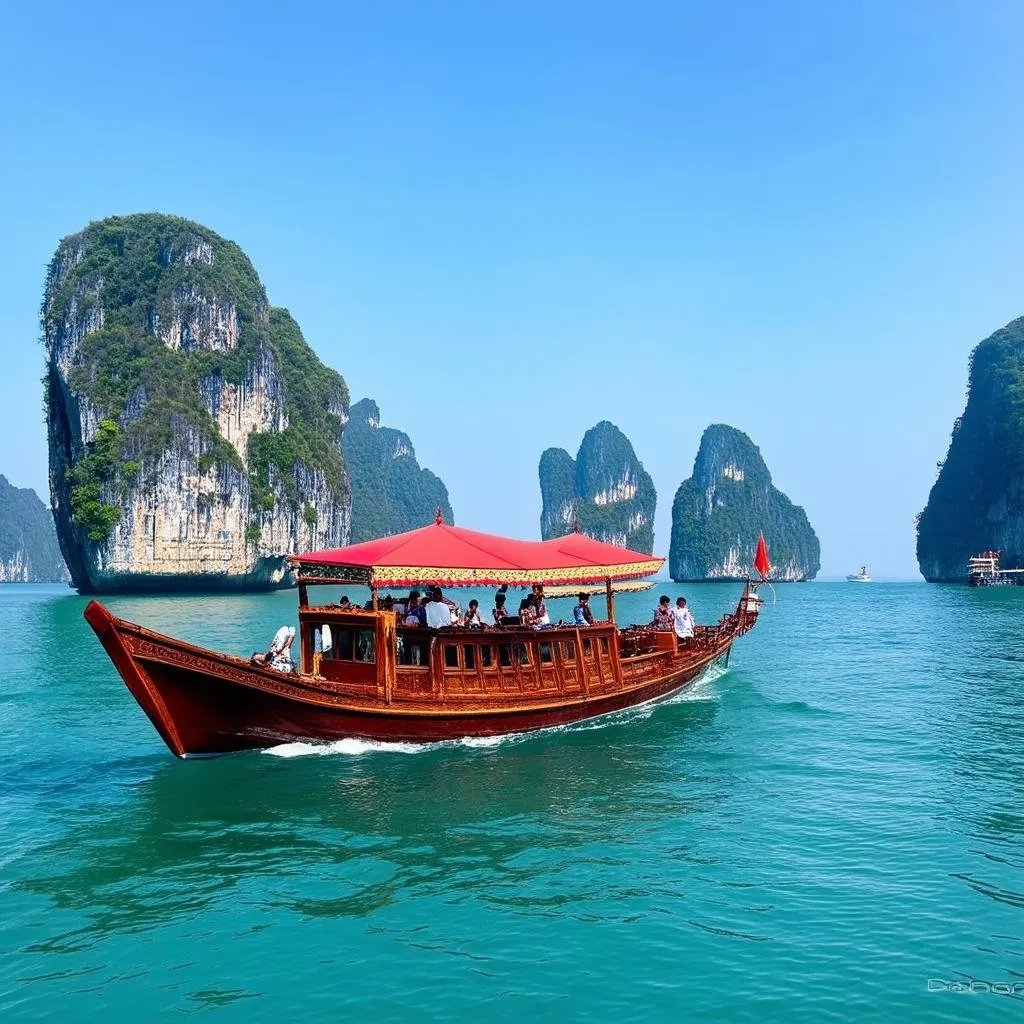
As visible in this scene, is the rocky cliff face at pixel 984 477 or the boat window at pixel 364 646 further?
the rocky cliff face at pixel 984 477

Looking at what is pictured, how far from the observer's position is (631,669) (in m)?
16.3

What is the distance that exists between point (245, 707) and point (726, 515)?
454 ft

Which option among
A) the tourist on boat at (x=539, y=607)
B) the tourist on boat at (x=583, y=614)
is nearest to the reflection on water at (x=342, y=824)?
the tourist on boat at (x=539, y=607)

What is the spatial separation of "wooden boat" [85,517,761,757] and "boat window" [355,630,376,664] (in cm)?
2

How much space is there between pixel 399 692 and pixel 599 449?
153m

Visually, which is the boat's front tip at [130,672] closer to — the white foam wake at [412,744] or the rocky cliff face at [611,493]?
the white foam wake at [412,744]

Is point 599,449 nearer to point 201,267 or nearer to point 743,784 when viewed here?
point 201,267

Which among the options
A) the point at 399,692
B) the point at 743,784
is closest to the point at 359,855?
the point at 399,692

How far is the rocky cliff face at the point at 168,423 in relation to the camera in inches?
2518

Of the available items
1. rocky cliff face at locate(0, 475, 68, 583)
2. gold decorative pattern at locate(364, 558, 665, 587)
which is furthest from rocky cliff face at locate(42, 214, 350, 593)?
rocky cliff face at locate(0, 475, 68, 583)

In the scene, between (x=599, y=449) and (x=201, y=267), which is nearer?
(x=201, y=267)

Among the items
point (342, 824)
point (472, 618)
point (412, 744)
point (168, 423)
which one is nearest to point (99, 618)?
point (342, 824)

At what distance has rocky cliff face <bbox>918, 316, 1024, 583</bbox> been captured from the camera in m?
90.1

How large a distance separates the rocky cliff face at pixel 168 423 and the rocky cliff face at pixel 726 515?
252ft
